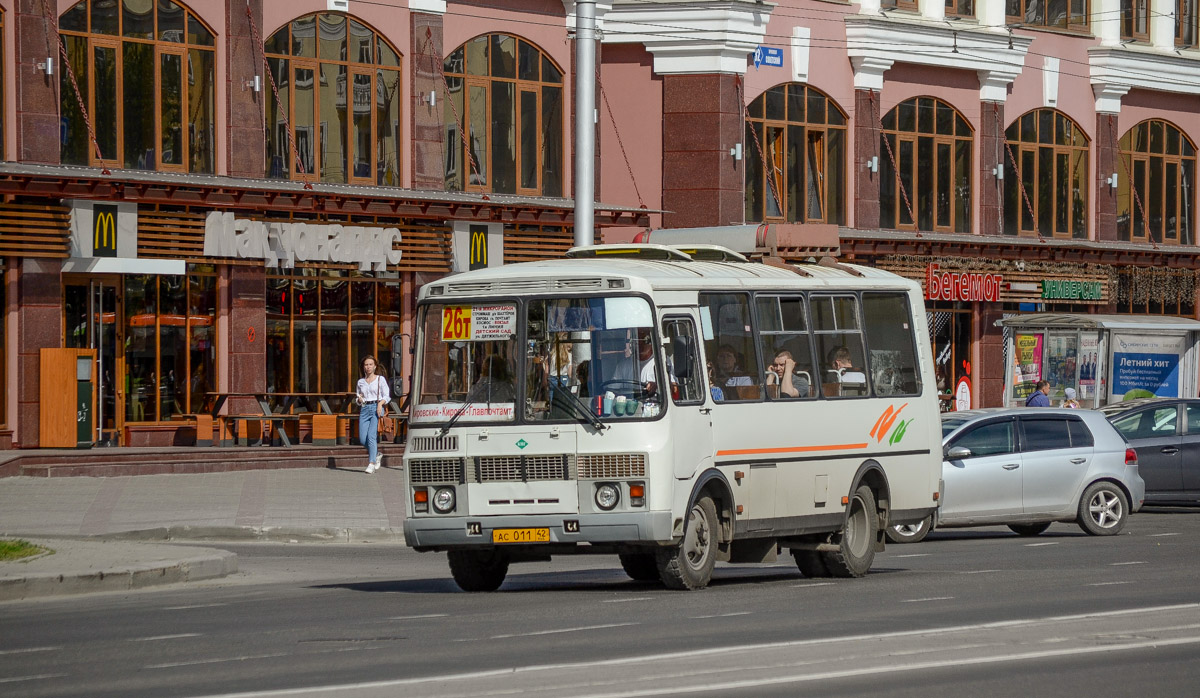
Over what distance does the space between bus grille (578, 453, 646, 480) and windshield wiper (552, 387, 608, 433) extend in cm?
22

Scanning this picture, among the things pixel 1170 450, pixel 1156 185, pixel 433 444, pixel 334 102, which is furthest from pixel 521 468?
pixel 1156 185

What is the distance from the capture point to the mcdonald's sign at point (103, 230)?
30062 millimetres

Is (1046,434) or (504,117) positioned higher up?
(504,117)

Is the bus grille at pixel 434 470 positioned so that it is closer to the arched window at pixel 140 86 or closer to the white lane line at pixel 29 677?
the white lane line at pixel 29 677

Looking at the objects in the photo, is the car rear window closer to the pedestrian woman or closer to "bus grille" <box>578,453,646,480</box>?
"bus grille" <box>578,453,646,480</box>

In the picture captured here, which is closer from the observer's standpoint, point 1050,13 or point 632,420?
point 632,420

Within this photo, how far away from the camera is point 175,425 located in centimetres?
3166

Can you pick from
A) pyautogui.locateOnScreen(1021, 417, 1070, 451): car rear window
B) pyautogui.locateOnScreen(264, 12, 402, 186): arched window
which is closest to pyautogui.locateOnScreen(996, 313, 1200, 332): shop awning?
pyautogui.locateOnScreen(264, 12, 402, 186): arched window

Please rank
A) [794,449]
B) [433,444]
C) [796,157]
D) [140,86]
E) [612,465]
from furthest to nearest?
[796,157] → [140,86] → [794,449] → [433,444] → [612,465]

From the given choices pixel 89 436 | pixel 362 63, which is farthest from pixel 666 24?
pixel 89 436

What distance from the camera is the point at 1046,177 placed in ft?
148

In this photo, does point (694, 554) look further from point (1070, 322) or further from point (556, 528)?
point (1070, 322)

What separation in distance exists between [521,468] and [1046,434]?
32.8ft

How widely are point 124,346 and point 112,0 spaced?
5.55 meters
